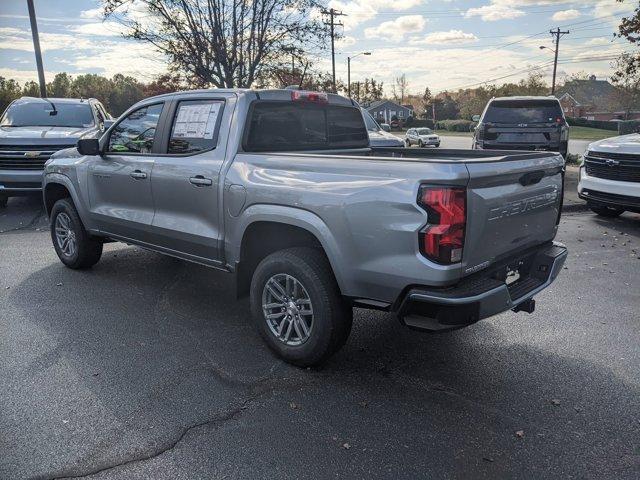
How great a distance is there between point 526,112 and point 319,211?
10.1 m

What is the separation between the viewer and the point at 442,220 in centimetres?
294

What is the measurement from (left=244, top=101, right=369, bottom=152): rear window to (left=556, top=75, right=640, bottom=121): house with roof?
8851 cm

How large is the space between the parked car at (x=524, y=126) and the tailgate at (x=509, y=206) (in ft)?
27.8

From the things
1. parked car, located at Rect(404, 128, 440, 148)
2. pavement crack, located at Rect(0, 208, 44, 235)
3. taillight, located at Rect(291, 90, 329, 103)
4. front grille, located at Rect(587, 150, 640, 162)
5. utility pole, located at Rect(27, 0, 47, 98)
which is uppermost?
utility pole, located at Rect(27, 0, 47, 98)

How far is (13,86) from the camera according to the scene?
119 feet

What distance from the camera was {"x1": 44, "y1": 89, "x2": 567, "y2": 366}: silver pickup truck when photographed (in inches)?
119

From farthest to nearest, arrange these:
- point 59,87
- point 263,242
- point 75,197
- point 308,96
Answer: point 59,87, point 75,197, point 308,96, point 263,242

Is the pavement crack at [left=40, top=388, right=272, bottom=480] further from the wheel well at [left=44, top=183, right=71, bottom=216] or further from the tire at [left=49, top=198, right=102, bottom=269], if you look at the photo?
the wheel well at [left=44, top=183, right=71, bottom=216]

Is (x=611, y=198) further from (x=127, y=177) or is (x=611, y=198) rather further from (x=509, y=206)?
(x=127, y=177)

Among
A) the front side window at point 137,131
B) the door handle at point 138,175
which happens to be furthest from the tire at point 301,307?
the front side window at point 137,131

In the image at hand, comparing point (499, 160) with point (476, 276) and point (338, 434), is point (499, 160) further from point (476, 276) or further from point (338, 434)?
point (338, 434)

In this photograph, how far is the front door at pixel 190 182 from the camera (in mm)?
4246

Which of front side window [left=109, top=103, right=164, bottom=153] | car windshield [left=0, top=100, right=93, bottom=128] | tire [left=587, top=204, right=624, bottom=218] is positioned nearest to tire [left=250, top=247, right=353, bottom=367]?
front side window [left=109, top=103, right=164, bottom=153]

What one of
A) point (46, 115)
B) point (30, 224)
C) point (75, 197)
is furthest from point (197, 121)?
point (46, 115)
